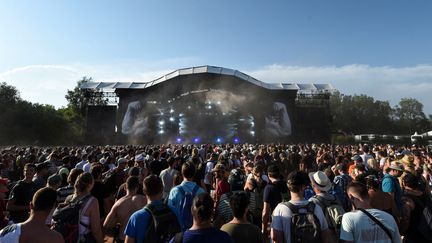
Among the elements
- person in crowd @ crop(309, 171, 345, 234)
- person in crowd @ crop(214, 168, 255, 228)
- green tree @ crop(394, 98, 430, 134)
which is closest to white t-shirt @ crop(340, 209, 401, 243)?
person in crowd @ crop(309, 171, 345, 234)

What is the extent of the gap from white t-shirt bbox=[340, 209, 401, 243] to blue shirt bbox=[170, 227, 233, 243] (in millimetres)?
1062

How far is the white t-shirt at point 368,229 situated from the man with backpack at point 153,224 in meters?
1.51

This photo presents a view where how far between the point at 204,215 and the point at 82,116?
59.4m

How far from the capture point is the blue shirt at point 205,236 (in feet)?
7.14

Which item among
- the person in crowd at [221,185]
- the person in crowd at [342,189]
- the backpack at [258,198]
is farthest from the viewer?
the person in crowd at [221,185]

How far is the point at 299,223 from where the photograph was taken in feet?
8.84

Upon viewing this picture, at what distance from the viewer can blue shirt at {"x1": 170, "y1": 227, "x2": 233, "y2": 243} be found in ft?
7.14

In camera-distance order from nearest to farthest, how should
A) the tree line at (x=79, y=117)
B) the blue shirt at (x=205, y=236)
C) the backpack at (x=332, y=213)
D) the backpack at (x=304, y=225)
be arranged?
the blue shirt at (x=205, y=236) < the backpack at (x=304, y=225) < the backpack at (x=332, y=213) < the tree line at (x=79, y=117)

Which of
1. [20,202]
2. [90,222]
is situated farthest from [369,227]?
[20,202]

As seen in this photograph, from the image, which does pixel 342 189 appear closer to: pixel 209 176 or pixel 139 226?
pixel 139 226

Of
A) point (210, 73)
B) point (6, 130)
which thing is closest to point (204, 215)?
point (210, 73)

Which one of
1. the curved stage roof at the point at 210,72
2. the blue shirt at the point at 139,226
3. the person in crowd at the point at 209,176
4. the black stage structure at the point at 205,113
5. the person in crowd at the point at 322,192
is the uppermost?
the curved stage roof at the point at 210,72

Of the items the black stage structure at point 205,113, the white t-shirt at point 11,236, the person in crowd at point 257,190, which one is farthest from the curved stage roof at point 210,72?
the white t-shirt at point 11,236

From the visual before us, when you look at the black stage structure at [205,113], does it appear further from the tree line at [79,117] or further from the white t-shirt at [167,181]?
the white t-shirt at [167,181]
